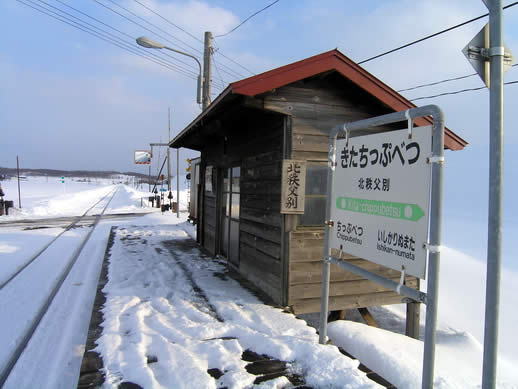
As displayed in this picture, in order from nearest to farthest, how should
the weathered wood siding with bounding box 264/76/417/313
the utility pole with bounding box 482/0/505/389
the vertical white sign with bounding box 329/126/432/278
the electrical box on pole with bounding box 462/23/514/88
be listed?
the utility pole with bounding box 482/0/505/389
the electrical box on pole with bounding box 462/23/514/88
the vertical white sign with bounding box 329/126/432/278
the weathered wood siding with bounding box 264/76/417/313

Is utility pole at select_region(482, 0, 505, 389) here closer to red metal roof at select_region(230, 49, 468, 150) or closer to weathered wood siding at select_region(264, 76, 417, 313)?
red metal roof at select_region(230, 49, 468, 150)

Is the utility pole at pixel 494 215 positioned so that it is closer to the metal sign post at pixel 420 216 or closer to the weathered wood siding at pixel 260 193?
the metal sign post at pixel 420 216

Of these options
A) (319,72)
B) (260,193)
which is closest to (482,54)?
(319,72)

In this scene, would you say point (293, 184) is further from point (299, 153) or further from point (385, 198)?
point (385, 198)

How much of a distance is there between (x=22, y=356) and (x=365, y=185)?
13.4 feet

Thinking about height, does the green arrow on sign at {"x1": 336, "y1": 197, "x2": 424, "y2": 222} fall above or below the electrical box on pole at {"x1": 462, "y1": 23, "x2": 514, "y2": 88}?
below

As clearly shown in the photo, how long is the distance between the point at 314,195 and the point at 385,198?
2454 mm

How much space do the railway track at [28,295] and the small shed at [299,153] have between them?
3.23 metres

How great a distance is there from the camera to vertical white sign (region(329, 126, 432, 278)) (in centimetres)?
231

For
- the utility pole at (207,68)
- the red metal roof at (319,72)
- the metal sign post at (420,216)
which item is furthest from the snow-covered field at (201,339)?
the utility pole at (207,68)

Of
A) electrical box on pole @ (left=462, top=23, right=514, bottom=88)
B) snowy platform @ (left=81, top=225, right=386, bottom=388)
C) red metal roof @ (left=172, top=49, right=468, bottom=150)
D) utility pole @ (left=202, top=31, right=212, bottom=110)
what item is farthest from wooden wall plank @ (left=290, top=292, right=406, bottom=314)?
utility pole @ (left=202, top=31, right=212, bottom=110)

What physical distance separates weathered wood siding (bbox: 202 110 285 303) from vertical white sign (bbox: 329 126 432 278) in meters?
1.86

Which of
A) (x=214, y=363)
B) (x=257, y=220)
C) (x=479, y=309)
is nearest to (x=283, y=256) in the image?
(x=257, y=220)

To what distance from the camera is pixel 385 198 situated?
8.64 feet
